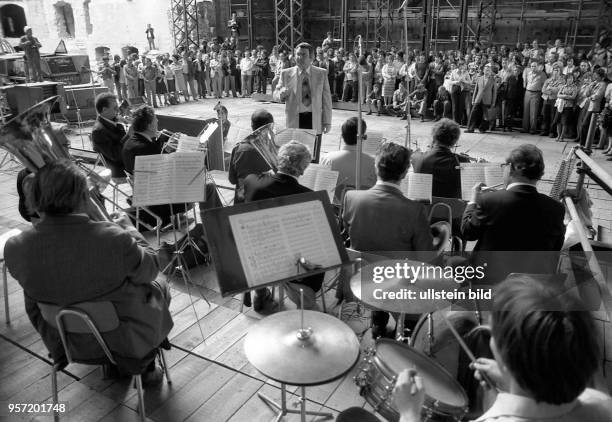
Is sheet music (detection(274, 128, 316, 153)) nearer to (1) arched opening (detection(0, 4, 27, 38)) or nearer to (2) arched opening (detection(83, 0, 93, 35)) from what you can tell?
(1) arched opening (detection(0, 4, 27, 38))

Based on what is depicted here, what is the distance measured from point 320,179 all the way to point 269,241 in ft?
4.72

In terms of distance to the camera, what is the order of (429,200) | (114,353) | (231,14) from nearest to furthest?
1. (114,353)
2. (429,200)
3. (231,14)

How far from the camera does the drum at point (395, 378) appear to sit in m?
1.60

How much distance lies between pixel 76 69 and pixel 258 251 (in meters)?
13.9

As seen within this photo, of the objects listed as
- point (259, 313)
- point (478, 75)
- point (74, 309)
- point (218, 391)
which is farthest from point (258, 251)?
point (478, 75)

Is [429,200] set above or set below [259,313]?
above

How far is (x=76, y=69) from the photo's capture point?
13711mm

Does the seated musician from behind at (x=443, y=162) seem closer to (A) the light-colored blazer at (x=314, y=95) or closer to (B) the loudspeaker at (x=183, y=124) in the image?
(A) the light-colored blazer at (x=314, y=95)

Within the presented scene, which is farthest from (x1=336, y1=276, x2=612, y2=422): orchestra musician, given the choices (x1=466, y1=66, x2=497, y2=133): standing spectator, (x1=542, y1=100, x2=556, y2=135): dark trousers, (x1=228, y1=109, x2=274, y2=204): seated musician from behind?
(x1=542, y1=100, x2=556, y2=135): dark trousers

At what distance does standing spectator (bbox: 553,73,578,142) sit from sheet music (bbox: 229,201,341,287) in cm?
860

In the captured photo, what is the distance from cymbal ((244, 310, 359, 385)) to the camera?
1796 mm

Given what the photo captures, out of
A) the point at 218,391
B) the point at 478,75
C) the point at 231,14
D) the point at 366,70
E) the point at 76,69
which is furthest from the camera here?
the point at 231,14

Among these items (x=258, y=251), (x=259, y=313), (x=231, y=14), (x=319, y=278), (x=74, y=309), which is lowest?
(x=259, y=313)

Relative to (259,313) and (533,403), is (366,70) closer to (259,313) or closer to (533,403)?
(259,313)
